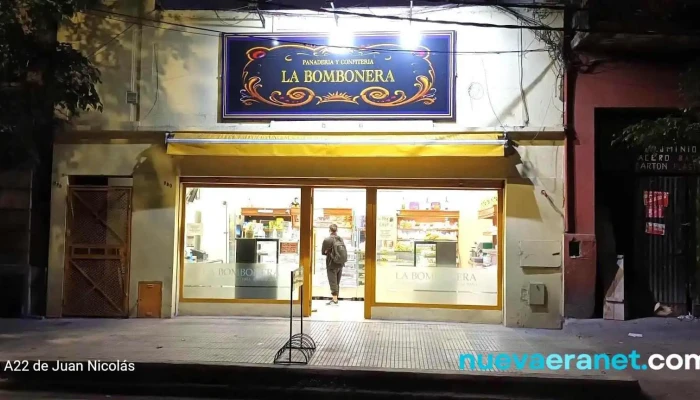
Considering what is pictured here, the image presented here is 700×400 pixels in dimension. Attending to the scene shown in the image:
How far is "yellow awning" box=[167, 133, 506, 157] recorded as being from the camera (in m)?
10.2

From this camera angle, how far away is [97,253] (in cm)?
1116

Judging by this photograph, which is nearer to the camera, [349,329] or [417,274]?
[349,329]

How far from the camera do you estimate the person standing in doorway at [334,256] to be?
1264cm

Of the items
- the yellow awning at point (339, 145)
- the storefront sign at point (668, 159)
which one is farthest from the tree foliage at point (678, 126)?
the yellow awning at point (339, 145)

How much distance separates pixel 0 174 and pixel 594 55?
11.1 meters

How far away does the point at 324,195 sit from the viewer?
39.2 feet

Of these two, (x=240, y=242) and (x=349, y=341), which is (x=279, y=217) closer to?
(x=240, y=242)

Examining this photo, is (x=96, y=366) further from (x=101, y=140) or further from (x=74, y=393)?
(x=101, y=140)

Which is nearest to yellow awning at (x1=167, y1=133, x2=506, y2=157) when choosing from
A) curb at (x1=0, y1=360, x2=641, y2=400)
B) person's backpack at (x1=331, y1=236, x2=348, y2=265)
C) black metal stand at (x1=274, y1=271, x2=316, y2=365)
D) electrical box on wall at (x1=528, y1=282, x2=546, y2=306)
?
electrical box on wall at (x1=528, y1=282, x2=546, y2=306)

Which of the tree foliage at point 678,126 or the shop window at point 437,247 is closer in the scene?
the tree foliage at point 678,126

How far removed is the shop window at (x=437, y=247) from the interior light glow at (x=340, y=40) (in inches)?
106

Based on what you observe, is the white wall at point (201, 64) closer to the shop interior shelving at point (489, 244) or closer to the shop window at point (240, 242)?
the shop window at point (240, 242)

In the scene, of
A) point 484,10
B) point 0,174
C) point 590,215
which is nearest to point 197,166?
point 0,174

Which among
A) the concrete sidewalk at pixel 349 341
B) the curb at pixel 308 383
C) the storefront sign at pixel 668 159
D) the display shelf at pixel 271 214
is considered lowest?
the curb at pixel 308 383
